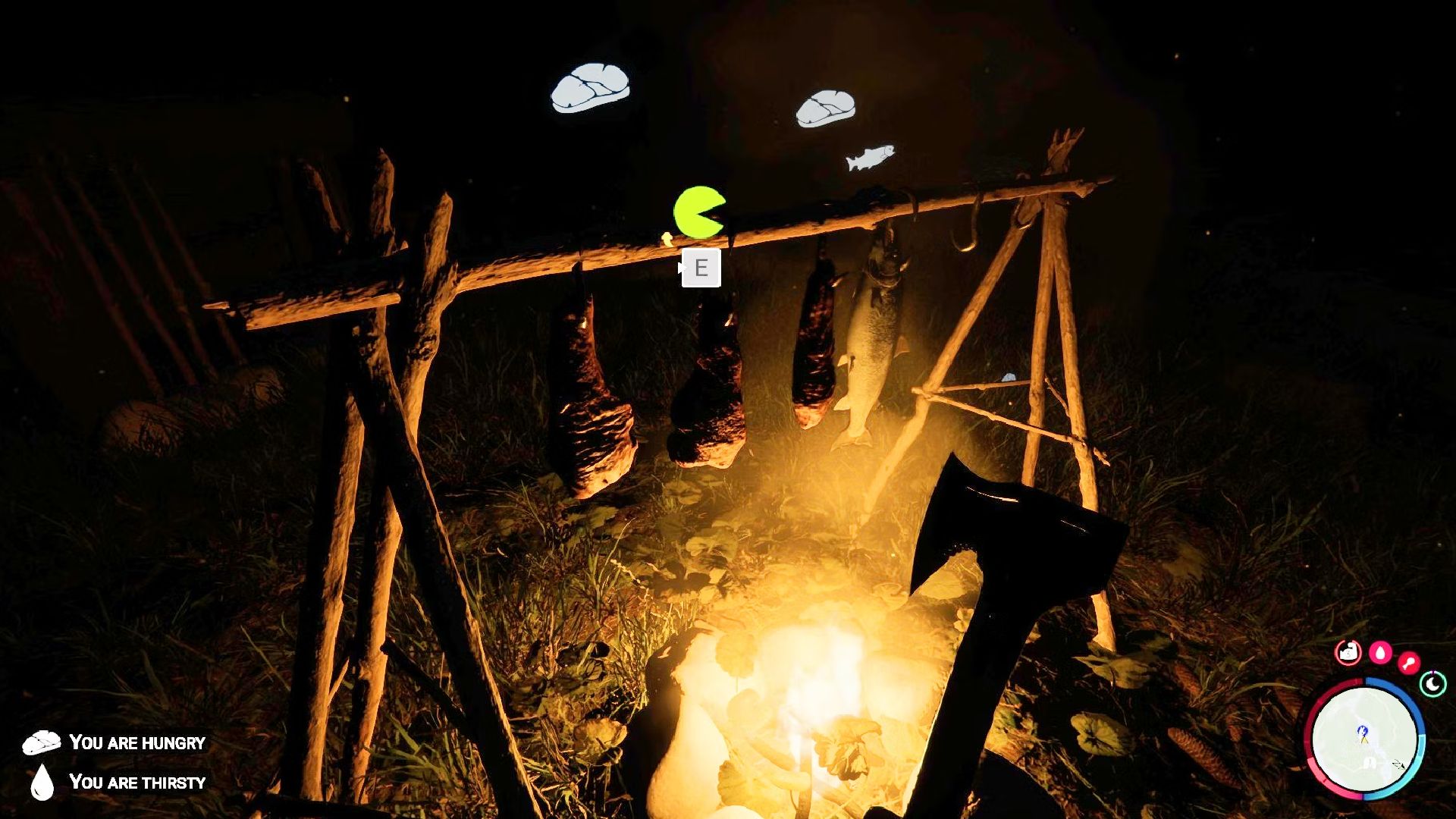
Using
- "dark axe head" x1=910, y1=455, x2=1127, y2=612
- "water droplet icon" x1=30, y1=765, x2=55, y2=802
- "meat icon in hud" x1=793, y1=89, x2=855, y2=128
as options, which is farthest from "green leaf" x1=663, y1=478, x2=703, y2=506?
"meat icon in hud" x1=793, y1=89, x2=855, y2=128

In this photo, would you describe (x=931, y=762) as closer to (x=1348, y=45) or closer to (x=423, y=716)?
(x=423, y=716)

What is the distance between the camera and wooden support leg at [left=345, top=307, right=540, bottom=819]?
1346 mm

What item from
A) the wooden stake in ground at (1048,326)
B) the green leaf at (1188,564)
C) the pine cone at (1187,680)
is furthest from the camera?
the green leaf at (1188,564)

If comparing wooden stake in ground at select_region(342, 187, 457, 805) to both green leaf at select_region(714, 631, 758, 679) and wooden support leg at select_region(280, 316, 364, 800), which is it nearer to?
wooden support leg at select_region(280, 316, 364, 800)

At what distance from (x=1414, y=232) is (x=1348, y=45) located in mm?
6285

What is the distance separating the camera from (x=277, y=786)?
84.1 inches

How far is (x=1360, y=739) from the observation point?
1910 mm

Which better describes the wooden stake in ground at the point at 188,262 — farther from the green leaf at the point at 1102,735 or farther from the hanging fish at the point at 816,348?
the green leaf at the point at 1102,735

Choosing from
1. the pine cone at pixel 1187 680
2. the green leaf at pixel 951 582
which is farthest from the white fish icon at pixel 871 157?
the pine cone at pixel 1187 680

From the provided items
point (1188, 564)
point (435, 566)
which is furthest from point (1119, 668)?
point (435, 566)

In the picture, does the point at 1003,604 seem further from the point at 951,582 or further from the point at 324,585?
the point at 951,582

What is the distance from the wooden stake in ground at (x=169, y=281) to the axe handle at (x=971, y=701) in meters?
6.16

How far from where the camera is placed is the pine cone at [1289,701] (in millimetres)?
2559

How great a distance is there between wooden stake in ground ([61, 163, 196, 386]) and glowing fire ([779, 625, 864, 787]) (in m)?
5.59
